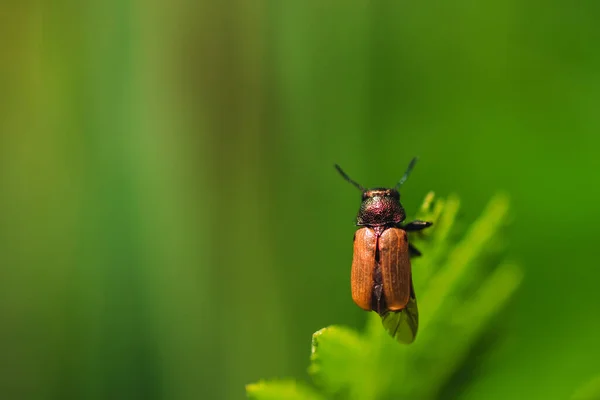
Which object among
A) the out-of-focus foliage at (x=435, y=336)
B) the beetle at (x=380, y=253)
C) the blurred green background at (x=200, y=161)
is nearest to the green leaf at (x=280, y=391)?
the out-of-focus foliage at (x=435, y=336)

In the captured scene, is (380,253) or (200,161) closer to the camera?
(380,253)

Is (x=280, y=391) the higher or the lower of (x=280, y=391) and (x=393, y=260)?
the lower

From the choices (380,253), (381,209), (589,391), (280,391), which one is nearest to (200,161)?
(381,209)

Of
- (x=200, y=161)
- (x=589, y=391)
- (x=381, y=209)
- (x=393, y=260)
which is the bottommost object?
(x=589, y=391)

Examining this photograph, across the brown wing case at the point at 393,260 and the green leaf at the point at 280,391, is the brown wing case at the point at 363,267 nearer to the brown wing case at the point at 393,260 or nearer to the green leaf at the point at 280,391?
the brown wing case at the point at 393,260

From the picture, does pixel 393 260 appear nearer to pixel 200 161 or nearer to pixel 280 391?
pixel 280 391

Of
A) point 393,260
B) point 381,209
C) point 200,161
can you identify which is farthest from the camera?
point 200,161
